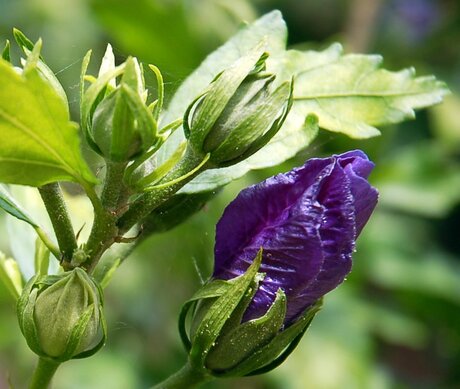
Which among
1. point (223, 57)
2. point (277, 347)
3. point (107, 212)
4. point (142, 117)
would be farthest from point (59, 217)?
point (223, 57)

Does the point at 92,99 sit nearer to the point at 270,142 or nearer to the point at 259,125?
the point at 259,125

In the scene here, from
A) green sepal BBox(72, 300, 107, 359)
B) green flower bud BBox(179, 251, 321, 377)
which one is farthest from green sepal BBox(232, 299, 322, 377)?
green sepal BBox(72, 300, 107, 359)

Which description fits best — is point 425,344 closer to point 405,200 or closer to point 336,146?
point 405,200

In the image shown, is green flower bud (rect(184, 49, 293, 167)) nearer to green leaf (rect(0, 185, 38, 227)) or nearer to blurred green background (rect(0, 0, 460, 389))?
green leaf (rect(0, 185, 38, 227))

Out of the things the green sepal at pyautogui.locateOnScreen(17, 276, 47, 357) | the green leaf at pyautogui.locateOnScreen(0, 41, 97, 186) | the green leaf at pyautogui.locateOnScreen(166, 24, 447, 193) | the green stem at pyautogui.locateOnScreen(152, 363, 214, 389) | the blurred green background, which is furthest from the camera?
the blurred green background

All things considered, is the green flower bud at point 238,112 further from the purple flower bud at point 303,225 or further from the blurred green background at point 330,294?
the blurred green background at point 330,294

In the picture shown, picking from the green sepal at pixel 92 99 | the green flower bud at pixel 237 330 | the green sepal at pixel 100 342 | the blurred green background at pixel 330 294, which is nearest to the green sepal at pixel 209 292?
the green flower bud at pixel 237 330
